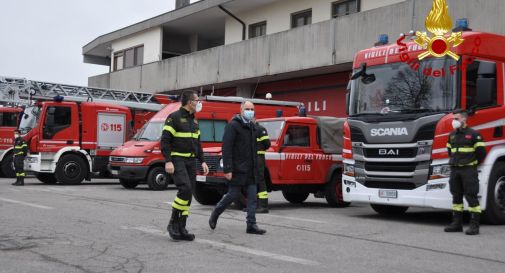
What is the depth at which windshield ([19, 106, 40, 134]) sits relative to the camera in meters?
19.9

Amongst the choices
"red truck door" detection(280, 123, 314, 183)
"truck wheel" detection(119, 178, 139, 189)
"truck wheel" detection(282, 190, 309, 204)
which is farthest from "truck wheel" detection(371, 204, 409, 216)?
"truck wheel" detection(119, 178, 139, 189)

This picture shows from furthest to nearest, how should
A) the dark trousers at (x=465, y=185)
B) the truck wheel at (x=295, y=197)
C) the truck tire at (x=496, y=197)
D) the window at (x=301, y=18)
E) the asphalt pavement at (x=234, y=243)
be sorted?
the window at (x=301, y=18)
the truck wheel at (x=295, y=197)
the truck tire at (x=496, y=197)
the dark trousers at (x=465, y=185)
the asphalt pavement at (x=234, y=243)

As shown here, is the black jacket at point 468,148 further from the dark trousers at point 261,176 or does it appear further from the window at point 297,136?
the window at point 297,136

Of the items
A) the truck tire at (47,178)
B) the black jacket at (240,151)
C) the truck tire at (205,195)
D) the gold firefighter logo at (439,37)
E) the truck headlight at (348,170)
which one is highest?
the gold firefighter logo at (439,37)

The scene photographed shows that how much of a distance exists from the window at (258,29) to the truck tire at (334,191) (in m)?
14.1

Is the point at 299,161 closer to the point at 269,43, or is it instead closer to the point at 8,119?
the point at 269,43

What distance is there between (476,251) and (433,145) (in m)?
2.57

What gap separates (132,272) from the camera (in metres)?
5.94

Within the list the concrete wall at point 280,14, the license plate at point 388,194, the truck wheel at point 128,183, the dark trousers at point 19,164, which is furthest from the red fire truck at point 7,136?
the license plate at point 388,194

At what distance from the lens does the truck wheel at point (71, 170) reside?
19.7 meters

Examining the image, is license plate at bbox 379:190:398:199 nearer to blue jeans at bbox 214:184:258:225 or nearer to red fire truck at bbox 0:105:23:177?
blue jeans at bbox 214:184:258:225

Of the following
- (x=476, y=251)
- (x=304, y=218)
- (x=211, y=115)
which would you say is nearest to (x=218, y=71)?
(x=211, y=115)

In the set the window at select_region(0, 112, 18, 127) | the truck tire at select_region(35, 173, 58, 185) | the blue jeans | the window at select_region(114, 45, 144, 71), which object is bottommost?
the truck tire at select_region(35, 173, 58, 185)

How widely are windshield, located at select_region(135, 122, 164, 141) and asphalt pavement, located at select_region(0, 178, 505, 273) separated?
627 centimetres
